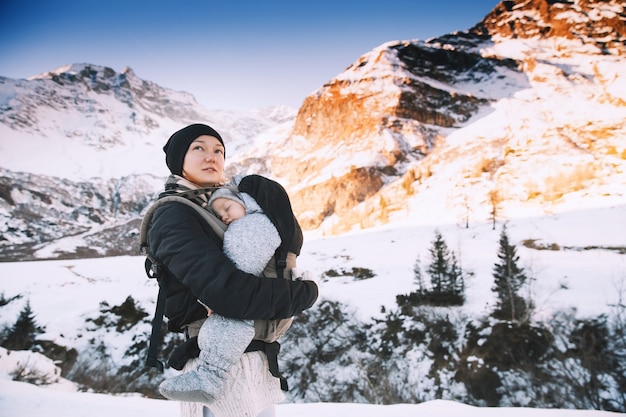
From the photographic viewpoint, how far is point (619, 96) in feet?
224

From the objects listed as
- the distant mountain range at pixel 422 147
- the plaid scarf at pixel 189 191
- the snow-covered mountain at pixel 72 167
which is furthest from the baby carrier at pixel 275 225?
the snow-covered mountain at pixel 72 167

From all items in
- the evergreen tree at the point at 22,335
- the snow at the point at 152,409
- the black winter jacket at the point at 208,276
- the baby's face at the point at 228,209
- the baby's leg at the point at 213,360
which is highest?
the baby's face at the point at 228,209

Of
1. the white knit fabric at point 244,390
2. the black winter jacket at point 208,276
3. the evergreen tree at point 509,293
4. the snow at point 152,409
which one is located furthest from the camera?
the evergreen tree at point 509,293

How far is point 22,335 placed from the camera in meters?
18.2

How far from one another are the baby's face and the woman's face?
29cm

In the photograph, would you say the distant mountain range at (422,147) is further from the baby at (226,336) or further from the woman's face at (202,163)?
the baby at (226,336)

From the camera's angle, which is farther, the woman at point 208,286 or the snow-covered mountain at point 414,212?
the snow-covered mountain at point 414,212

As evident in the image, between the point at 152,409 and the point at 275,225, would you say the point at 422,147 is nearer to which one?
the point at 152,409

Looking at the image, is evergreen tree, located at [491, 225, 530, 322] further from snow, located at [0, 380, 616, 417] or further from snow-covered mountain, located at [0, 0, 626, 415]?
snow, located at [0, 380, 616, 417]

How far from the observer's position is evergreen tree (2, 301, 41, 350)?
18.0 m

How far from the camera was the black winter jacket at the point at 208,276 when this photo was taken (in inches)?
49.5

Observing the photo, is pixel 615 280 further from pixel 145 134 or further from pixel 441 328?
pixel 145 134

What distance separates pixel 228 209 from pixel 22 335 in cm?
2426

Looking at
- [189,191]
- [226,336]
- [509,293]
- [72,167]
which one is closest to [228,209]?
[189,191]
